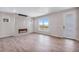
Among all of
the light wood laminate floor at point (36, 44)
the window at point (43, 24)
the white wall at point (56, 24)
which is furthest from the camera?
the window at point (43, 24)

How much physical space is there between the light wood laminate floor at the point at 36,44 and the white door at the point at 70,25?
140 millimetres

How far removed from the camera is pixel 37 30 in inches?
106

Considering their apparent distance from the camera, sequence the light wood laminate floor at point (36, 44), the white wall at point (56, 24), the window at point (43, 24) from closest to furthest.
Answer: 1. the light wood laminate floor at point (36, 44)
2. the white wall at point (56, 24)
3. the window at point (43, 24)

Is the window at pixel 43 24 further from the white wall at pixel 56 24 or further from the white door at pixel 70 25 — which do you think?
the white door at pixel 70 25

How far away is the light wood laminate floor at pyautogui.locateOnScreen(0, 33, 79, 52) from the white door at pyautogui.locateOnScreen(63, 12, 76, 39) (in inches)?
5.5

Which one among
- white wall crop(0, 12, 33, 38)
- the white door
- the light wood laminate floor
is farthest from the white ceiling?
the light wood laminate floor

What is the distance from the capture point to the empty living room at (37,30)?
2416mm

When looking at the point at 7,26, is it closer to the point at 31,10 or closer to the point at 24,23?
the point at 24,23

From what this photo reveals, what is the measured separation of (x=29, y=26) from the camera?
2666 millimetres

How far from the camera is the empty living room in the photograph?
242cm

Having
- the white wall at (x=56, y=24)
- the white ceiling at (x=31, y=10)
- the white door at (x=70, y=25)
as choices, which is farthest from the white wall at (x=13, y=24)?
the white door at (x=70, y=25)

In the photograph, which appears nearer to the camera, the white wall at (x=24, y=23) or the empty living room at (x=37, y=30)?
the empty living room at (x=37, y=30)
